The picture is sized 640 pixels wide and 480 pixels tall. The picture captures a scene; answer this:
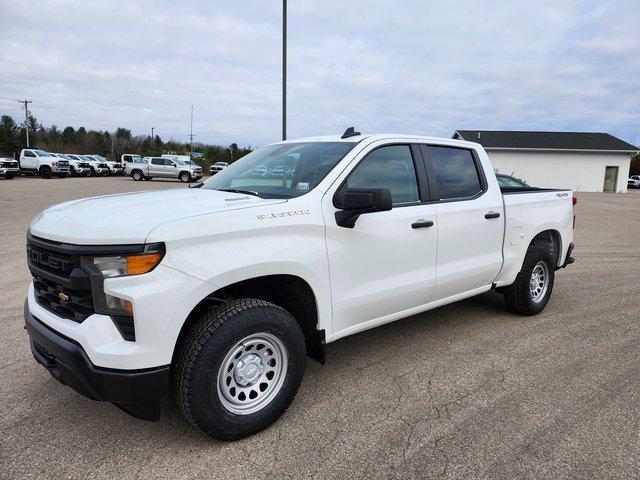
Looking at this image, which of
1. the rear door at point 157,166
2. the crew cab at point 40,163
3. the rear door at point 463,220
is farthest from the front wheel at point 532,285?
the crew cab at point 40,163

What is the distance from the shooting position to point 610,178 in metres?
41.9

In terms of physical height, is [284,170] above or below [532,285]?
above

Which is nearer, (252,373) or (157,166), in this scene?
(252,373)

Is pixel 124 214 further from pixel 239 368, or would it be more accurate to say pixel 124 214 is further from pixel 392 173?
pixel 392 173

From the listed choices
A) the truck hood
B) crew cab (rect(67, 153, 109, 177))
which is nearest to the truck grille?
the truck hood

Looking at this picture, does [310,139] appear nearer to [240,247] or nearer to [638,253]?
[240,247]

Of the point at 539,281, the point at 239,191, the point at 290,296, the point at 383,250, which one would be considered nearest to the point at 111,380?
the point at 290,296

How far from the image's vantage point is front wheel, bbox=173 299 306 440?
2.62 metres

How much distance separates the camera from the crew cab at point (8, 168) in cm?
3120

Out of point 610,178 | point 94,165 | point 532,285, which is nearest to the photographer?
point 532,285

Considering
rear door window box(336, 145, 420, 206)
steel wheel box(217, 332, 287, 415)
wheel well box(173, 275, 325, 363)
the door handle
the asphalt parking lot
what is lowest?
the asphalt parking lot

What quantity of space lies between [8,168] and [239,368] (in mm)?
35527

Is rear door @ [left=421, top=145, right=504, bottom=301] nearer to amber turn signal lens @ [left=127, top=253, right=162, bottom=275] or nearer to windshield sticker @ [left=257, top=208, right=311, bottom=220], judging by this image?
windshield sticker @ [left=257, top=208, right=311, bottom=220]

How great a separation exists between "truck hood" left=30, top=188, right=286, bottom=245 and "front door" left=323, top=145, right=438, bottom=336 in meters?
0.60
